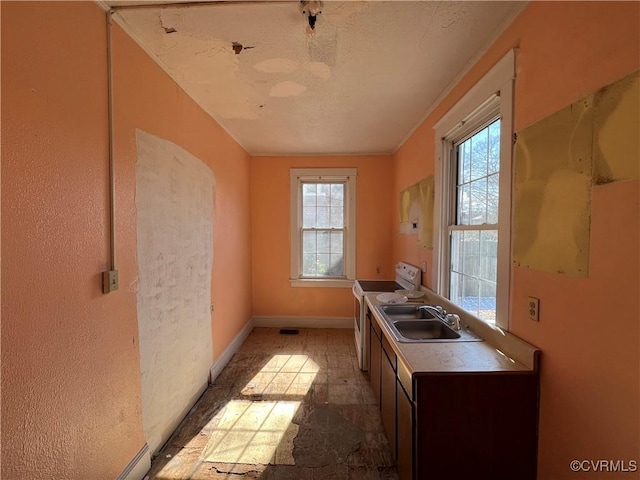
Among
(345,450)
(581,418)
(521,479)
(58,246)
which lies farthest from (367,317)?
(58,246)

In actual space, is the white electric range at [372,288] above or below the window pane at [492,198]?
below

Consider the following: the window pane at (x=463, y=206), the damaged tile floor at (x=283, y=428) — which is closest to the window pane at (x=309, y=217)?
the damaged tile floor at (x=283, y=428)

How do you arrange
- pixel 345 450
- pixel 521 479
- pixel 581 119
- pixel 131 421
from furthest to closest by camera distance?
pixel 345 450, pixel 131 421, pixel 521 479, pixel 581 119

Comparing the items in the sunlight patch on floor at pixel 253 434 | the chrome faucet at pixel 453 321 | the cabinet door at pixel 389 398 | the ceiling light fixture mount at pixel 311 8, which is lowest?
the sunlight patch on floor at pixel 253 434

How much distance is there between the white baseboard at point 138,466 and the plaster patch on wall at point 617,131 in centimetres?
261

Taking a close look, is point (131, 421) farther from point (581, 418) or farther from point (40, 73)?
point (581, 418)

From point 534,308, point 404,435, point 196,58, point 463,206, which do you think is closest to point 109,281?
point 196,58

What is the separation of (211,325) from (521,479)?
8.18 feet

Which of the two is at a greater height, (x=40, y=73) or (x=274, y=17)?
(x=274, y=17)

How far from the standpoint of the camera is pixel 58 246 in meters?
1.14

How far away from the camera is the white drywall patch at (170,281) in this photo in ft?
5.60

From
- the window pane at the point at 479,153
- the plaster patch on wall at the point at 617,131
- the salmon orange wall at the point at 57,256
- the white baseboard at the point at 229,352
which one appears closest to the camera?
the plaster patch on wall at the point at 617,131

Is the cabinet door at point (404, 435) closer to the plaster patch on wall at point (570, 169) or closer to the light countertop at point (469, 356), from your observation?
the light countertop at point (469, 356)

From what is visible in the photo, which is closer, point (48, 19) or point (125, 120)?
point (48, 19)
